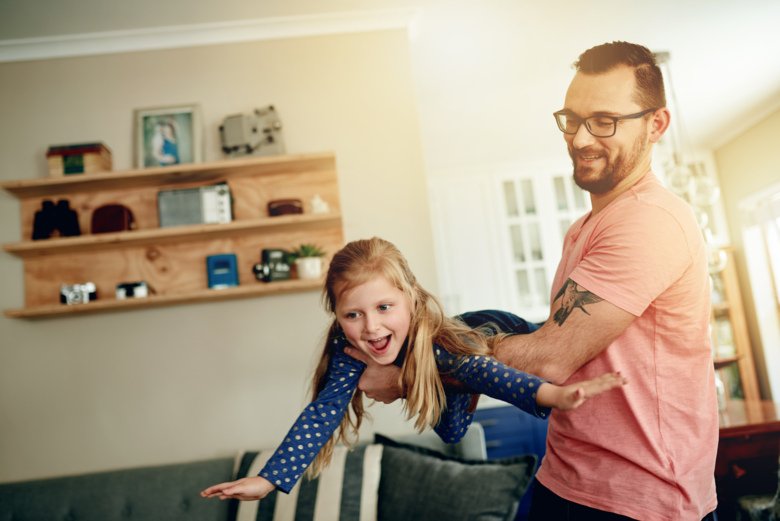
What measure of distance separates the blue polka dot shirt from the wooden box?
1.85 metres

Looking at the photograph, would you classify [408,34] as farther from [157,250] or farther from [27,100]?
[27,100]

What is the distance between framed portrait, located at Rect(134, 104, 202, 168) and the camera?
2.60 metres

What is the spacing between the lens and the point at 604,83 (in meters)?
Result: 0.75

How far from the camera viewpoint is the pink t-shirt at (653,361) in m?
0.79

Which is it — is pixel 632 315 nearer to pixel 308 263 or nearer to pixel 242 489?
pixel 242 489

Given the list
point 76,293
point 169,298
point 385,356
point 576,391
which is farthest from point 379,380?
point 76,293

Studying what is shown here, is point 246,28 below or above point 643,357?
above

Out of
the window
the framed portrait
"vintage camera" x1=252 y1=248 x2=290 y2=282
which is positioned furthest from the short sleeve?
the window

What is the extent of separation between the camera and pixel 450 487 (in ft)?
6.35

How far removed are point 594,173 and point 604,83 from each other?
4.4 inches

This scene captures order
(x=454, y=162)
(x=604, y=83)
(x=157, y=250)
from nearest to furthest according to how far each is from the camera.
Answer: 1. (x=604, y=83)
2. (x=157, y=250)
3. (x=454, y=162)

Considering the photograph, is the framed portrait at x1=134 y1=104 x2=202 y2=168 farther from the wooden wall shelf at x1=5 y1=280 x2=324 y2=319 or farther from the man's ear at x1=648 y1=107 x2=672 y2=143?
the man's ear at x1=648 y1=107 x2=672 y2=143

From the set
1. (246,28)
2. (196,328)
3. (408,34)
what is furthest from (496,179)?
(196,328)

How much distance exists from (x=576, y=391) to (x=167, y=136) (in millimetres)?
2355
